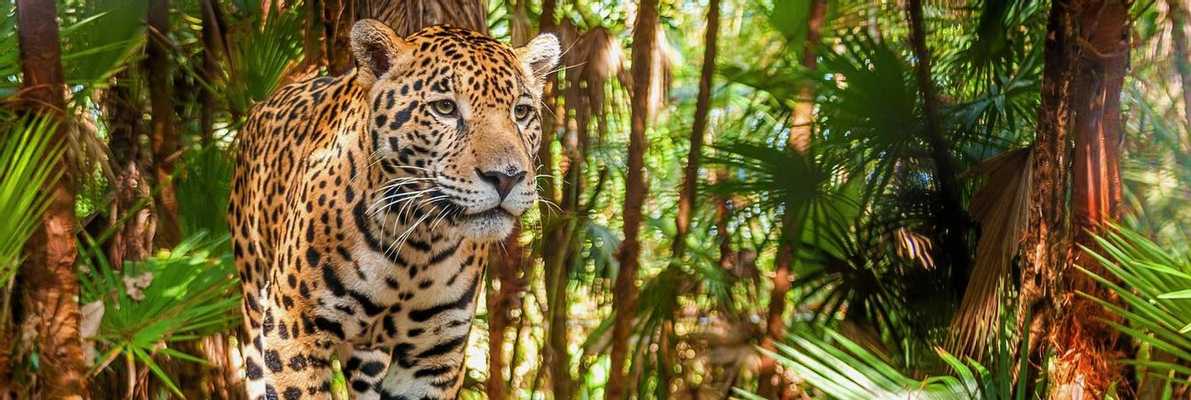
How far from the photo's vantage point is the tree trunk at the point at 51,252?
3.64 metres

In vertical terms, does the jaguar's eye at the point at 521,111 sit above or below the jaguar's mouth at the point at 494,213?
above

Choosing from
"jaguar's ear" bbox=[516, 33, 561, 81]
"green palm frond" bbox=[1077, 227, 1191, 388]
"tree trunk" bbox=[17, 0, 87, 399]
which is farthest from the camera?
"jaguar's ear" bbox=[516, 33, 561, 81]

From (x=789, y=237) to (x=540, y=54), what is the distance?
6.42ft

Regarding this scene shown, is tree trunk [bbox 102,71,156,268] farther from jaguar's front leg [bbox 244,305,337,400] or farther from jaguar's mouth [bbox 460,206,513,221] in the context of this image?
jaguar's mouth [bbox 460,206,513,221]

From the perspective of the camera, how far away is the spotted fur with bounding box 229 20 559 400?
368 cm

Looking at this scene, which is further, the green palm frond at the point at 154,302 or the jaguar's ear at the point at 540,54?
the jaguar's ear at the point at 540,54

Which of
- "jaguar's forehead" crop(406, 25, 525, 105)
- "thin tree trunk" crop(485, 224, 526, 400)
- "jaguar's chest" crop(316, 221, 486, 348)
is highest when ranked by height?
"jaguar's forehead" crop(406, 25, 525, 105)

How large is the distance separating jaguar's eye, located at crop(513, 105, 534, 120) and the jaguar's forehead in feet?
0.14

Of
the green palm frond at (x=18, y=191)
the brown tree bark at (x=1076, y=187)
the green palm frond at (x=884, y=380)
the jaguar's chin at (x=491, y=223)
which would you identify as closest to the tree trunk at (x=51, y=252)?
the green palm frond at (x=18, y=191)

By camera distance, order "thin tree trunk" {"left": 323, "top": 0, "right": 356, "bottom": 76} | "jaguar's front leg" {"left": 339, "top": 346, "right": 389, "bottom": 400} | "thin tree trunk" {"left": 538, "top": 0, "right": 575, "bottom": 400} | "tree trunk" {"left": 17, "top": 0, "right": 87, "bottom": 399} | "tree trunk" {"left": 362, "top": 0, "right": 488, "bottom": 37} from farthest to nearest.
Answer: "thin tree trunk" {"left": 538, "top": 0, "right": 575, "bottom": 400} → "thin tree trunk" {"left": 323, "top": 0, "right": 356, "bottom": 76} → "tree trunk" {"left": 362, "top": 0, "right": 488, "bottom": 37} → "jaguar's front leg" {"left": 339, "top": 346, "right": 389, "bottom": 400} → "tree trunk" {"left": 17, "top": 0, "right": 87, "bottom": 399}

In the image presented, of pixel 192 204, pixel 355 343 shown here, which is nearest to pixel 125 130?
pixel 192 204

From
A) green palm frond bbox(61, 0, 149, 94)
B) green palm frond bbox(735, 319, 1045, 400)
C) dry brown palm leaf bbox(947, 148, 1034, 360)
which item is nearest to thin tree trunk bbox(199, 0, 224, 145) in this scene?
green palm frond bbox(61, 0, 149, 94)

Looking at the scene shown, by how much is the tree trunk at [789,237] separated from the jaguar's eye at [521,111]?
1.95 m

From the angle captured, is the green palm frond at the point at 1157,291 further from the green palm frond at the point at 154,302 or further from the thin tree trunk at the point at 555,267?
the thin tree trunk at the point at 555,267
